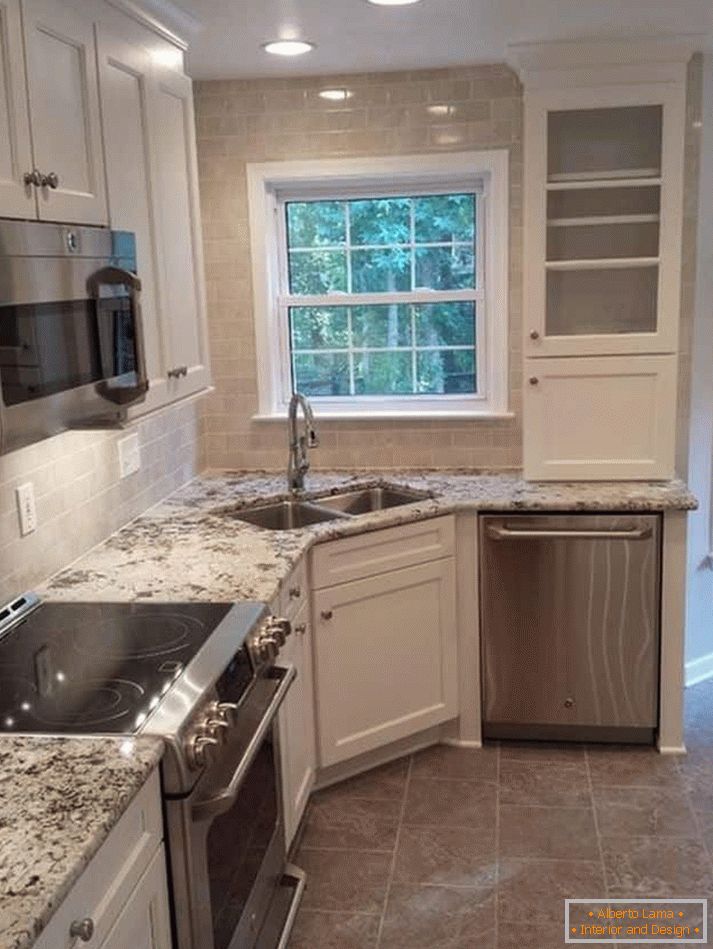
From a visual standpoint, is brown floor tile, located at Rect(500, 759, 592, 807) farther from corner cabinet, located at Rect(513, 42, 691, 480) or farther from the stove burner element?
the stove burner element

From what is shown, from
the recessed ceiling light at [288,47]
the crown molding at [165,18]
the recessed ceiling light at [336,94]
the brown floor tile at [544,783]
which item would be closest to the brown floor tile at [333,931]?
the brown floor tile at [544,783]

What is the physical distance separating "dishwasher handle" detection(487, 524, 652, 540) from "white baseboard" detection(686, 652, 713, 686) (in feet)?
3.21

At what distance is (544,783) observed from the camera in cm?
308

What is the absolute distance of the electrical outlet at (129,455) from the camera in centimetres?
297

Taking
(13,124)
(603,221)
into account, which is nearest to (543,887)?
(603,221)

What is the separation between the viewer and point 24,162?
1806 mm

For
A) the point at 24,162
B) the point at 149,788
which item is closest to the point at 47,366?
the point at 24,162

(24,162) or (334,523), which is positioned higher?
(24,162)

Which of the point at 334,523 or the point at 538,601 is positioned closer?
the point at 334,523

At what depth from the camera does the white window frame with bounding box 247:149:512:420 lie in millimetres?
3494

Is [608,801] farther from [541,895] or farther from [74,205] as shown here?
[74,205]

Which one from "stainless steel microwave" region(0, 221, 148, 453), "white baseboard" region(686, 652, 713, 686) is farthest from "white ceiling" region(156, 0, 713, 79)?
"white baseboard" region(686, 652, 713, 686)

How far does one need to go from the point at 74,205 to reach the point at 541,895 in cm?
206

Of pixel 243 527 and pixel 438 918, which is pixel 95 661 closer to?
pixel 243 527
